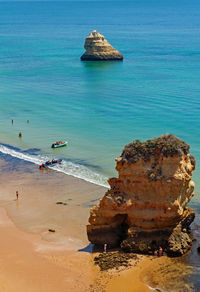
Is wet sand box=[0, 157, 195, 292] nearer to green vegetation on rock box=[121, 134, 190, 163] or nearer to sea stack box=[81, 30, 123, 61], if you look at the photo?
green vegetation on rock box=[121, 134, 190, 163]

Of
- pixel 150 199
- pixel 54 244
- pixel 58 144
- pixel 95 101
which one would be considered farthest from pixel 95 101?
pixel 150 199

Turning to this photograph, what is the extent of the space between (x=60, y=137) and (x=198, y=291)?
33.2m

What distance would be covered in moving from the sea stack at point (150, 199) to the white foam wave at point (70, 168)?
1218cm

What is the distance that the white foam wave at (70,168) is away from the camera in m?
42.4

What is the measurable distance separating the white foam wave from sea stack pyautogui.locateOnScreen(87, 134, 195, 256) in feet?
40.0

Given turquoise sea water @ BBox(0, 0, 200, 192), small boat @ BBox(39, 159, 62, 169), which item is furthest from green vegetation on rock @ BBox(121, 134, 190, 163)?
small boat @ BBox(39, 159, 62, 169)

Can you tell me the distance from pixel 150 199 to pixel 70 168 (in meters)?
19.0

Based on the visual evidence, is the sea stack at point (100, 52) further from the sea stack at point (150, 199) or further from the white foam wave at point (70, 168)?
the sea stack at point (150, 199)

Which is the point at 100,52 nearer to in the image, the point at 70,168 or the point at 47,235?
the point at 70,168

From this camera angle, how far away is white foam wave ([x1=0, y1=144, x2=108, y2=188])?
42438 mm

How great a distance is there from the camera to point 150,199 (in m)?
27.5

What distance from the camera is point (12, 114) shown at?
217 feet

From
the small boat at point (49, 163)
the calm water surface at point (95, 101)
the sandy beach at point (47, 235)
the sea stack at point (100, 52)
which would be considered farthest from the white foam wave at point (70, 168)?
the sea stack at point (100, 52)

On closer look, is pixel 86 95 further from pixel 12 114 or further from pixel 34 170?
pixel 34 170
